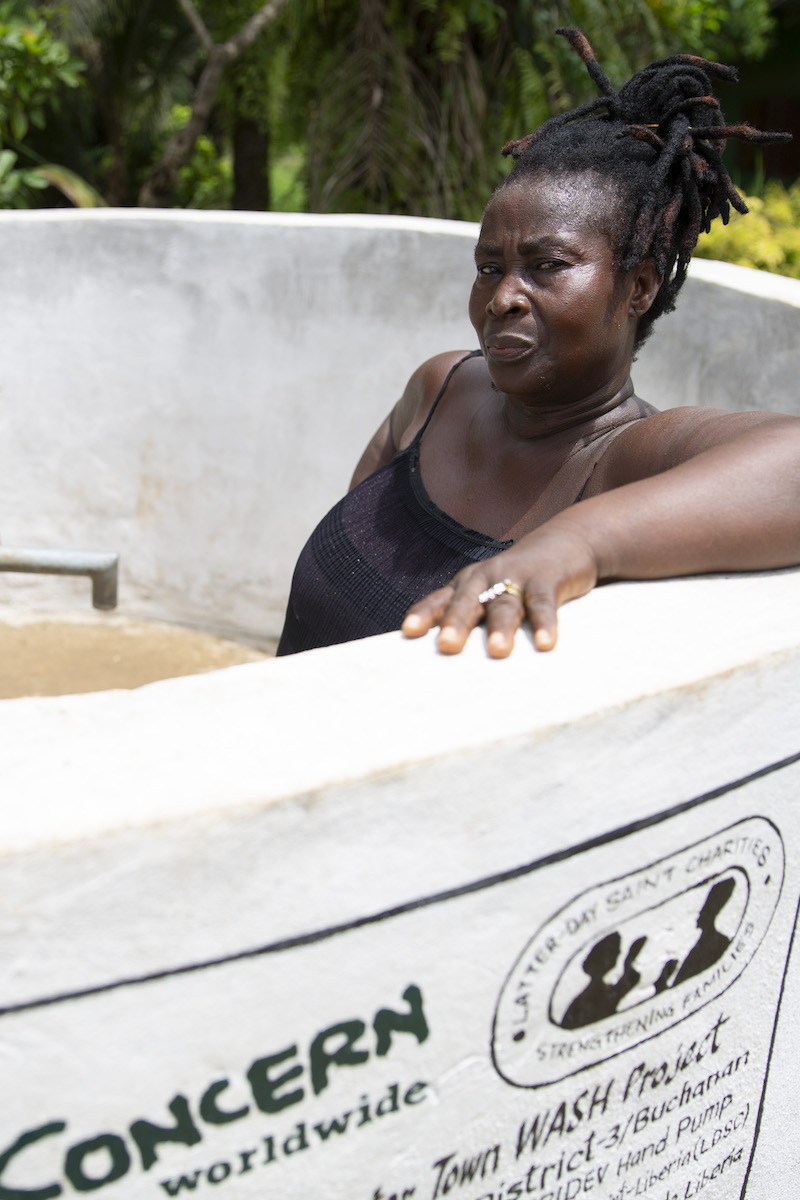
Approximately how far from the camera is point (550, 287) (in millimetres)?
1923

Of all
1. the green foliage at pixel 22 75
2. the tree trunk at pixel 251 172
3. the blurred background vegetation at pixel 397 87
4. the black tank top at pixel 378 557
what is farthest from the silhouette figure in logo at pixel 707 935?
the tree trunk at pixel 251 172

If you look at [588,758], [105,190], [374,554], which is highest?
[588,758]

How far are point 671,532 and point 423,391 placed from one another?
4.01 feet

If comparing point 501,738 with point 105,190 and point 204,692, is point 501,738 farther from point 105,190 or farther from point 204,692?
point 105,190

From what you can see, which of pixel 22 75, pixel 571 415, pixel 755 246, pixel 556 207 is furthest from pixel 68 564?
pixel 755 246

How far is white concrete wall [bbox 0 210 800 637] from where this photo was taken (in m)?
4.01

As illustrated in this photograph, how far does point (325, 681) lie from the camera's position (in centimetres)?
121

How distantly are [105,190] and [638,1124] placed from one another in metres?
13.3

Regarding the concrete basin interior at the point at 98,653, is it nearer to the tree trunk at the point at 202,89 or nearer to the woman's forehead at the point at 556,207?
the woman's forehead at the point at 556,207

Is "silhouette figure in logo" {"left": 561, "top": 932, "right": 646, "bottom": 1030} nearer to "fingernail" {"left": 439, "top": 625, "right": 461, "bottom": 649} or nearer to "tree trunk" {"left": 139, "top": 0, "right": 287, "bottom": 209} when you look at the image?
"fingernail" {"left": 439, "top": 625, "right": 461, "bottom": 649}

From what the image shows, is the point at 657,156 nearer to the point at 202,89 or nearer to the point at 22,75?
the point at 22,75


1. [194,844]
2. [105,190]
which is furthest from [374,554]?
[105,190]

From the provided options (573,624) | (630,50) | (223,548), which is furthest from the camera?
(630,50)

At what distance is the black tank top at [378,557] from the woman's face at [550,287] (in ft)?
0.77
